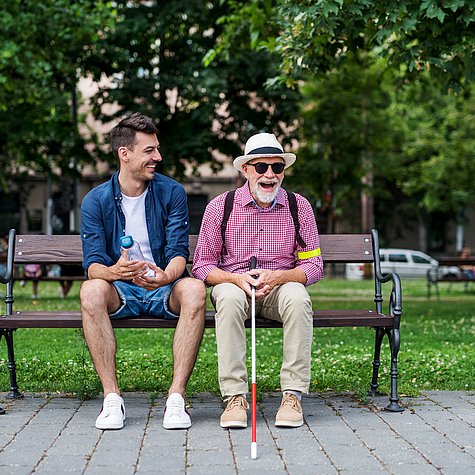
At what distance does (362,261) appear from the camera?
632 cm

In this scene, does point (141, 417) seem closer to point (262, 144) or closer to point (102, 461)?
point (102, 461)

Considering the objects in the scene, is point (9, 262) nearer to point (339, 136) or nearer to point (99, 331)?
point (99, 331)

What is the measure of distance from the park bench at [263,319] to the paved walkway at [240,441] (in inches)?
13.4

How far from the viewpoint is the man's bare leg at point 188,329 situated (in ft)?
16.7

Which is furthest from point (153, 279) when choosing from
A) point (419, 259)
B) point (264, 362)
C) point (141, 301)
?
point (419, 259)

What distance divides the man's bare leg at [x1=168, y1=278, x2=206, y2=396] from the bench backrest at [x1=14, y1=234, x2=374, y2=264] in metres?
0.99

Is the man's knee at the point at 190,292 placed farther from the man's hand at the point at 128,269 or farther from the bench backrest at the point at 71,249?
the bench backrest at the point at 71,249

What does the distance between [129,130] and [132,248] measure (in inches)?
28.2

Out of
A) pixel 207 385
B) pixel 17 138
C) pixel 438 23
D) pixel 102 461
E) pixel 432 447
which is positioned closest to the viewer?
pixel 102 461

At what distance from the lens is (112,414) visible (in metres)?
4.86

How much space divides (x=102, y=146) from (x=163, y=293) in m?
18.4

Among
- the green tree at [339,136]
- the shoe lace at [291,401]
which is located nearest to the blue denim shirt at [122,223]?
the shoe lace at [291,401]

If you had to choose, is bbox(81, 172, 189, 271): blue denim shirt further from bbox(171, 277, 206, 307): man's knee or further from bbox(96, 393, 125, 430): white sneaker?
bbox(96, 393, 125, 430): white sneaker

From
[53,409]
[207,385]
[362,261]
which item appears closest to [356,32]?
[362,261]
